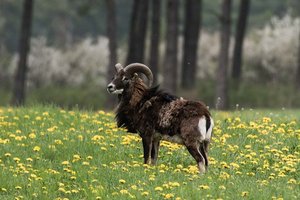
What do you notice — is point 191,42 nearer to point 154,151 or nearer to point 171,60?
point 171,60

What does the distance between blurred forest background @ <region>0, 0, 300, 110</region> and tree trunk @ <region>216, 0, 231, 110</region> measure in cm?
4

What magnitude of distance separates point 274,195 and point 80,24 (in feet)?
276

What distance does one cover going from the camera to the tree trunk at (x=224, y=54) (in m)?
35.5

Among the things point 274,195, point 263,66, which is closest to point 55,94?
point 263,66

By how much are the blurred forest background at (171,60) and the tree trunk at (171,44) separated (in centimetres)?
4

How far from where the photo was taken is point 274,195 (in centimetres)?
1216

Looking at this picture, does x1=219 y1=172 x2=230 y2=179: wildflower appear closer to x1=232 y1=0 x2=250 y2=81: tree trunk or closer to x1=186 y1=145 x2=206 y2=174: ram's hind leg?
x1=186 y1=145 x2=206 y2=174: ram's hind leg

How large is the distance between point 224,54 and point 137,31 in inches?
245

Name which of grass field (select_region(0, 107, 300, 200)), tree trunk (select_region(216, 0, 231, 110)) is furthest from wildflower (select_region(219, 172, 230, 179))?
tree trunk (select_region(216, 0, 231, 110))

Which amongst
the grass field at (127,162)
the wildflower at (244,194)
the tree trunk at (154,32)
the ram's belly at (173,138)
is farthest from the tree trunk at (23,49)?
the wildflower at (244,194)

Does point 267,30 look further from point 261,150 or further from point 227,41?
point 261,150

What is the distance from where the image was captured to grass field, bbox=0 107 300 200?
1242cm

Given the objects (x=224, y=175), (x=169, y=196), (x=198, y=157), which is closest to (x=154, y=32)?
(x=198, y=157)

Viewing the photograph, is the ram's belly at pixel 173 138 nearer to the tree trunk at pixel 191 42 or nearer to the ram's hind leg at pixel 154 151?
the ram's hind leg at pixel 154 151
